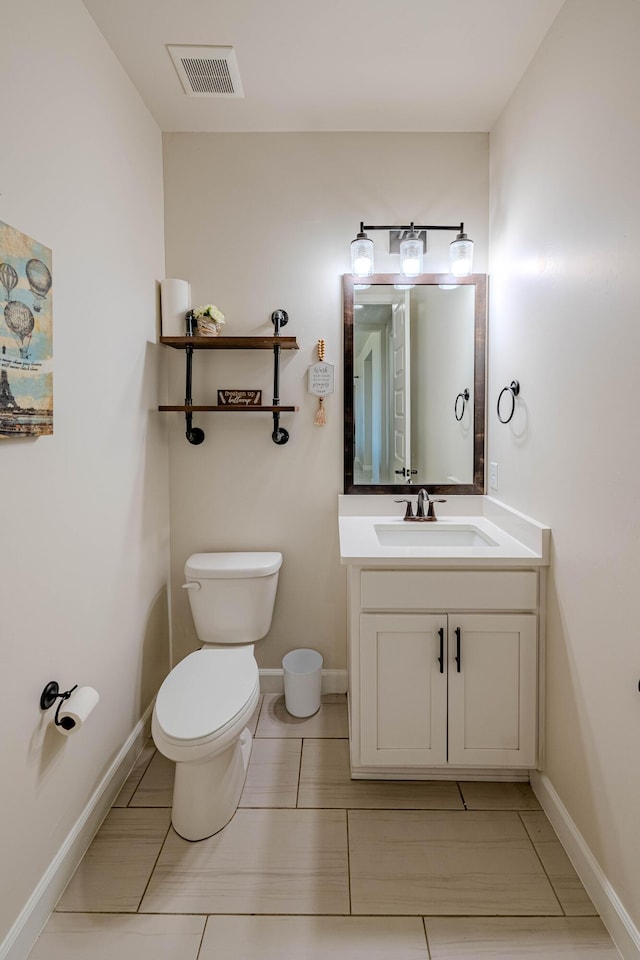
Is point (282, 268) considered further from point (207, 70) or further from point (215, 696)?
point (215, 696)

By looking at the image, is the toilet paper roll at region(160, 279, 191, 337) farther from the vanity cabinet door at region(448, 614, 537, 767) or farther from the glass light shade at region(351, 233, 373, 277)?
the vanity cabinet door at region(448, 614, 537, 767)

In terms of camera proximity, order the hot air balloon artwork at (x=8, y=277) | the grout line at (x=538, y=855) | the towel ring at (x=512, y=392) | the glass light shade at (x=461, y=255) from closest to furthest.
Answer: the hot air balloon artwork at (x=8, y=277) < the grout line at (x=538, y=855) < the towel ring at (x=512, y=392) < the glass light shade at (x=461, y=255)

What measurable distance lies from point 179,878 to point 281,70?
270 cm

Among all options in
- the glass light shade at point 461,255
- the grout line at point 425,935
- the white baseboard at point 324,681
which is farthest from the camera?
the white baseboard at point 324,681

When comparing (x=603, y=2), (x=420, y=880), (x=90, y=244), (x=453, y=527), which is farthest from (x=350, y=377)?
(x=420, y=880)

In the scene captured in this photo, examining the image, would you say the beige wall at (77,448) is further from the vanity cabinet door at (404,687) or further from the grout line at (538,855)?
the grout line at (538,855)

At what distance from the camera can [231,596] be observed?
2.04 m

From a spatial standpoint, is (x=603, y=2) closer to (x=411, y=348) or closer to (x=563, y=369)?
(x=563, y=369)

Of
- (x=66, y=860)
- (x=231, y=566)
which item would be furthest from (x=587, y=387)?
(x=66, y=860)

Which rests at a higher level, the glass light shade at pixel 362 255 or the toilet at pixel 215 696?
the glass light shade at pixel 362 255

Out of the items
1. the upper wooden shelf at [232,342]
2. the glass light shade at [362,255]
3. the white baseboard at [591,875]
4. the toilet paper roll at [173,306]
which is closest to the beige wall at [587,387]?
the white baseboard at [591,875]

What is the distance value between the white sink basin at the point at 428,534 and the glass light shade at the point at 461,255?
43.1 inches

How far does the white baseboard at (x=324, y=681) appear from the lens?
2299mm

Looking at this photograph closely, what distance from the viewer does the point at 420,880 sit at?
138 cm
